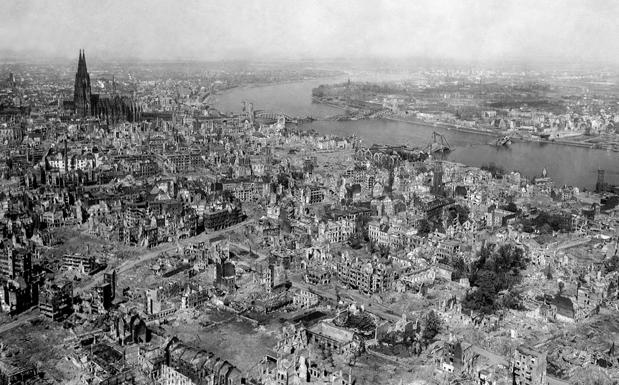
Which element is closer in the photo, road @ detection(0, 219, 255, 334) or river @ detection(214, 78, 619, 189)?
road @ detection(0, 219, 255, 334)

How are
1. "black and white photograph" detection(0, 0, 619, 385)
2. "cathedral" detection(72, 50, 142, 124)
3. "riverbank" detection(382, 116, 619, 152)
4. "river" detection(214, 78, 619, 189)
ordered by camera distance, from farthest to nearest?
"cathedral" detection(72, 50, 142, 124) < "riverbank" detection(382, 116, 619, 152) < "river" detection(214, 78, 619, 189) < "black and white photograph" detection(0, 0, 619, 385)

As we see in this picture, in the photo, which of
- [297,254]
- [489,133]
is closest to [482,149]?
[489,133]

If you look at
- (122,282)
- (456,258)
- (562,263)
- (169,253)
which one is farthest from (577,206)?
(122,282)

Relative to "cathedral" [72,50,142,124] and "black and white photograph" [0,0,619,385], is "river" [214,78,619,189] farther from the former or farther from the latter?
"cathedral" [72,50,142,124]

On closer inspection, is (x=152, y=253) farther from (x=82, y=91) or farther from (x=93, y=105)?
(x=82, y=91)

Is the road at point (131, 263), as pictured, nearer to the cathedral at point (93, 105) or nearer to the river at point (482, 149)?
the river at point (482, 149)

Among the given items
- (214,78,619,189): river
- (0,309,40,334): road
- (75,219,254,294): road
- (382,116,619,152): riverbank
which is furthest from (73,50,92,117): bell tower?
(0,309,40,334): road

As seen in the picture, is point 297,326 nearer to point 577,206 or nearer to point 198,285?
point 198,285

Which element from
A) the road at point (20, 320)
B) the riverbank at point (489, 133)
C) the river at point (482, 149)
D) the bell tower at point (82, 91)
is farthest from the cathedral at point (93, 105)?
the road at point (20, 320)
